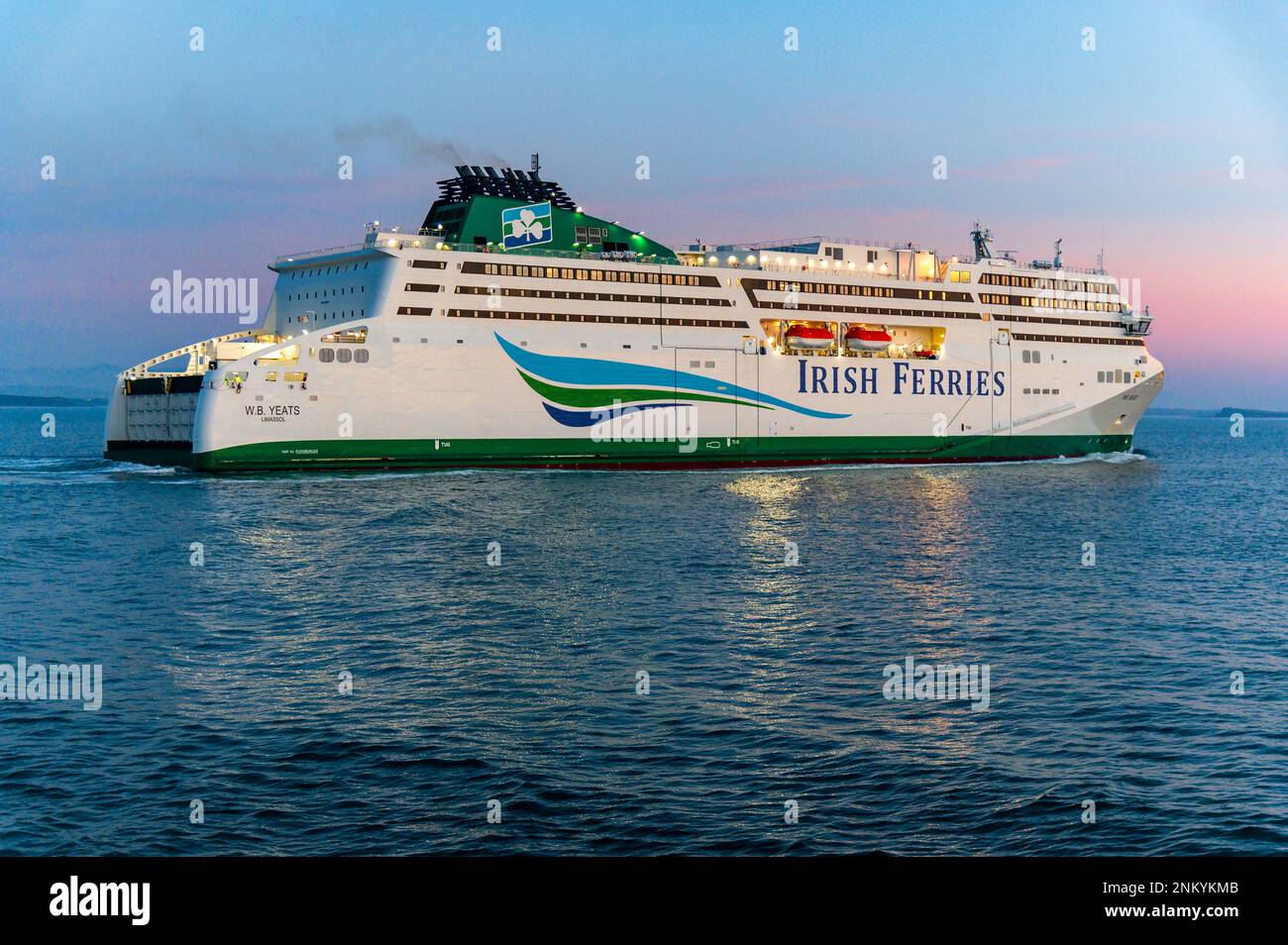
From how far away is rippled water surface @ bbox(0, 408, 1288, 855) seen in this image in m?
12.3

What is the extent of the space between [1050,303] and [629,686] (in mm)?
64690

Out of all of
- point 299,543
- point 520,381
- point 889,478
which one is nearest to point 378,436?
point 520,381

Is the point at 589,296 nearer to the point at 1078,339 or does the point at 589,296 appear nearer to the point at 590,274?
the point at 590,274

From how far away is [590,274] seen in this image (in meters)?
60.6

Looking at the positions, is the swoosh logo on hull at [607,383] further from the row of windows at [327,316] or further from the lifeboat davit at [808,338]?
the row of windows at [327,316]

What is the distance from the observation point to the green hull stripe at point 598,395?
188 feet

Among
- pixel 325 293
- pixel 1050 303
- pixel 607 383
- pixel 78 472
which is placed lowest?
pixel 78 472

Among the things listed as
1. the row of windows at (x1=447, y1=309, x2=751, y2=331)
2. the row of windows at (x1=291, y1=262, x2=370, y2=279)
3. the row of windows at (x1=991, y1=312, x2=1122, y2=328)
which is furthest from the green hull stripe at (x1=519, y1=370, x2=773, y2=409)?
the row of windows at (x1=991, y1=312, x2=1122, y2=328)

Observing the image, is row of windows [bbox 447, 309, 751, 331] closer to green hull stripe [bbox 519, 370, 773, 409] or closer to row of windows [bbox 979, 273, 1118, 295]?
green hull stripe [bbox 519, 370, 773, 409]

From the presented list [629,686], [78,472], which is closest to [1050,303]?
[78,472]

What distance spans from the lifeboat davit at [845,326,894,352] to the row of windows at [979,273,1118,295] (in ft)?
32.5

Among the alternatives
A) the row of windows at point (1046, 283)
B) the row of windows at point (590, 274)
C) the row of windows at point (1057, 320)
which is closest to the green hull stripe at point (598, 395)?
the row of windows at point (590, 274)
